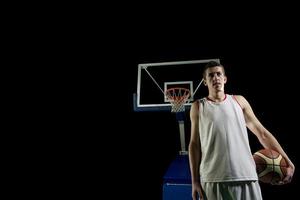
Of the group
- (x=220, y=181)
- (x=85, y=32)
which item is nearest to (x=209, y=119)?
(x=220, y=181)

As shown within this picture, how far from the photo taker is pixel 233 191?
1119mm

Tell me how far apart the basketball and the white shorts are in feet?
0.67

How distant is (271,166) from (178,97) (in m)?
0.99

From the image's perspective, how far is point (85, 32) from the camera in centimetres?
262

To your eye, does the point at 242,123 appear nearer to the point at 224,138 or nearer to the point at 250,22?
the point at 224,138

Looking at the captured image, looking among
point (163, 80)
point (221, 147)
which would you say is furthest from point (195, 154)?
point (163, 80)

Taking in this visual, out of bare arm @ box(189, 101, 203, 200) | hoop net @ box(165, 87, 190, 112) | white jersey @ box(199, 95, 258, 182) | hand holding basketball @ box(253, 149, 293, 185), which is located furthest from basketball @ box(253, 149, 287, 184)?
Result: hoop net @ box(165, 87, 190, 112)

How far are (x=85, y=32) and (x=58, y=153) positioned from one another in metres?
1.45

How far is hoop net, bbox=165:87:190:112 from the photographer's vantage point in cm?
201

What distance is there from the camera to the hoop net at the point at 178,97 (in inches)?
79.3

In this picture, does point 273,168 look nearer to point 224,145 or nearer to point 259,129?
point 259,129

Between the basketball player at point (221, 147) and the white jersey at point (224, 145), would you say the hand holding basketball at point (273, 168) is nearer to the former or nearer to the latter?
the basketball player at point (221, 147)

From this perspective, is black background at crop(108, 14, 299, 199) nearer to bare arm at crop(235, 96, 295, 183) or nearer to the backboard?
the backboard

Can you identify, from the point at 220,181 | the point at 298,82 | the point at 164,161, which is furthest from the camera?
the point at 164,161
